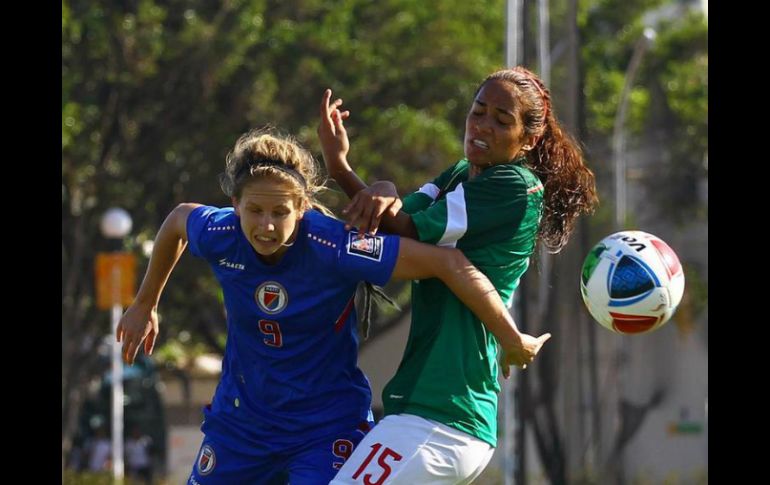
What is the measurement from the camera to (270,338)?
17.3 feet

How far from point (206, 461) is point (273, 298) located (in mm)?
748

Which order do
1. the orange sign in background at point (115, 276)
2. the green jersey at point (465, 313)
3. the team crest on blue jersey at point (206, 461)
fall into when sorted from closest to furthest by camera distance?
1. the green jersey at point (465, 313)
2. the team crest on blue jersey at point (206, 461)
3. the orange sign in background at point (115, 276)

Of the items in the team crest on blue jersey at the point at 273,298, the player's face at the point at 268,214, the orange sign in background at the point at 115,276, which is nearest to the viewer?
the player's face at the point at 268,214

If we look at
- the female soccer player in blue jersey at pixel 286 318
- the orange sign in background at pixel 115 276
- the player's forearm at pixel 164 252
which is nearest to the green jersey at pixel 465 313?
the female soccer player in blue jersey at pixel 286 318

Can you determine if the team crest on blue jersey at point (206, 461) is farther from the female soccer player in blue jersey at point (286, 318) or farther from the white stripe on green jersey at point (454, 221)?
the white stripe on green jersey at point (454, 221)

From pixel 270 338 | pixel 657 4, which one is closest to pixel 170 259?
pixel 270 338

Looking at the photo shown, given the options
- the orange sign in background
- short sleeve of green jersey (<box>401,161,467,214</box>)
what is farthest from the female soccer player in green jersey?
the orange sign in background

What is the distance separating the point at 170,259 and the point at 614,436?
898 centimetres

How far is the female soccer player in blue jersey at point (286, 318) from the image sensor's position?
202 inches

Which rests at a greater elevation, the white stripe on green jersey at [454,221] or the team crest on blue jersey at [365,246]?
the white stripe on green jersey at [454,221]

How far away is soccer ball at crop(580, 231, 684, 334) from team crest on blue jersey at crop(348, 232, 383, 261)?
4.12 feet

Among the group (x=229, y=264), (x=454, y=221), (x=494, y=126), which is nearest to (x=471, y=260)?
(x=454, y=221)
